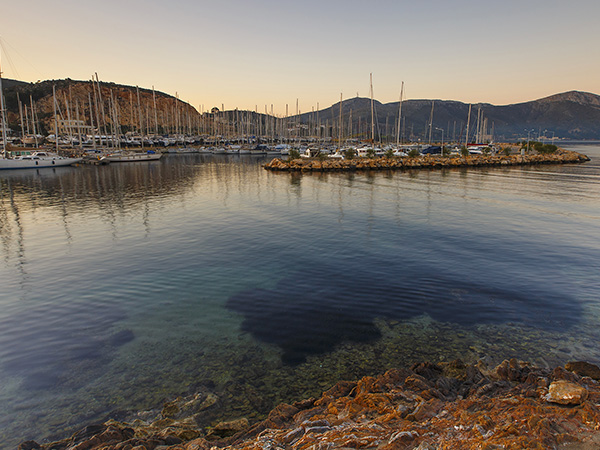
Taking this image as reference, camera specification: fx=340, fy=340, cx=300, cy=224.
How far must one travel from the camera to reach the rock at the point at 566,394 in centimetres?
526

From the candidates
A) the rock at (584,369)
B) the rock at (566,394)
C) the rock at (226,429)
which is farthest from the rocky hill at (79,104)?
the rock at (566,394)

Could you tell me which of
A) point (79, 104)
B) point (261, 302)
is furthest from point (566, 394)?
point (79, 104)

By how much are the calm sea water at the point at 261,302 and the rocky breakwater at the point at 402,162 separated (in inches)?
1452

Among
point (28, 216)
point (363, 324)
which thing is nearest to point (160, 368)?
point (363, 324)

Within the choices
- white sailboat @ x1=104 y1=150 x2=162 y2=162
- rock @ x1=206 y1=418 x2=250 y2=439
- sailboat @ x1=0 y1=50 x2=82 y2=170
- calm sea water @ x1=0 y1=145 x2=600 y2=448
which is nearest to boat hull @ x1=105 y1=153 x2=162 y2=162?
white sailboat @ x1=104 y1=150 x2=162 y2=162

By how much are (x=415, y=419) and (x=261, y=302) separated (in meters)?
6.71

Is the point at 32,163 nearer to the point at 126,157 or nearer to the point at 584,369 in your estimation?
the point at 126,157

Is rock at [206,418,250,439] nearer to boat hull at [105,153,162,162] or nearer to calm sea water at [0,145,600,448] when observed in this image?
calm sea water at [0,145,600,448]

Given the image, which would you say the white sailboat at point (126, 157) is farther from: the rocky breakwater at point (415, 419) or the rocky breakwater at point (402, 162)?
the rocky breakwater at point (415, 419)

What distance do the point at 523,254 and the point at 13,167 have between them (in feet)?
232

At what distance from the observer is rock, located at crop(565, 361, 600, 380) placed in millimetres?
6742

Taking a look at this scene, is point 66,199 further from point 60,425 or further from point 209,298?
point 60,425

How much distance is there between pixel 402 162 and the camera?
64125 millimetres

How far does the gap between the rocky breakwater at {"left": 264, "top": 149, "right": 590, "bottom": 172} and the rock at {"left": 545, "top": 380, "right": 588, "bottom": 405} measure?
54878mm
